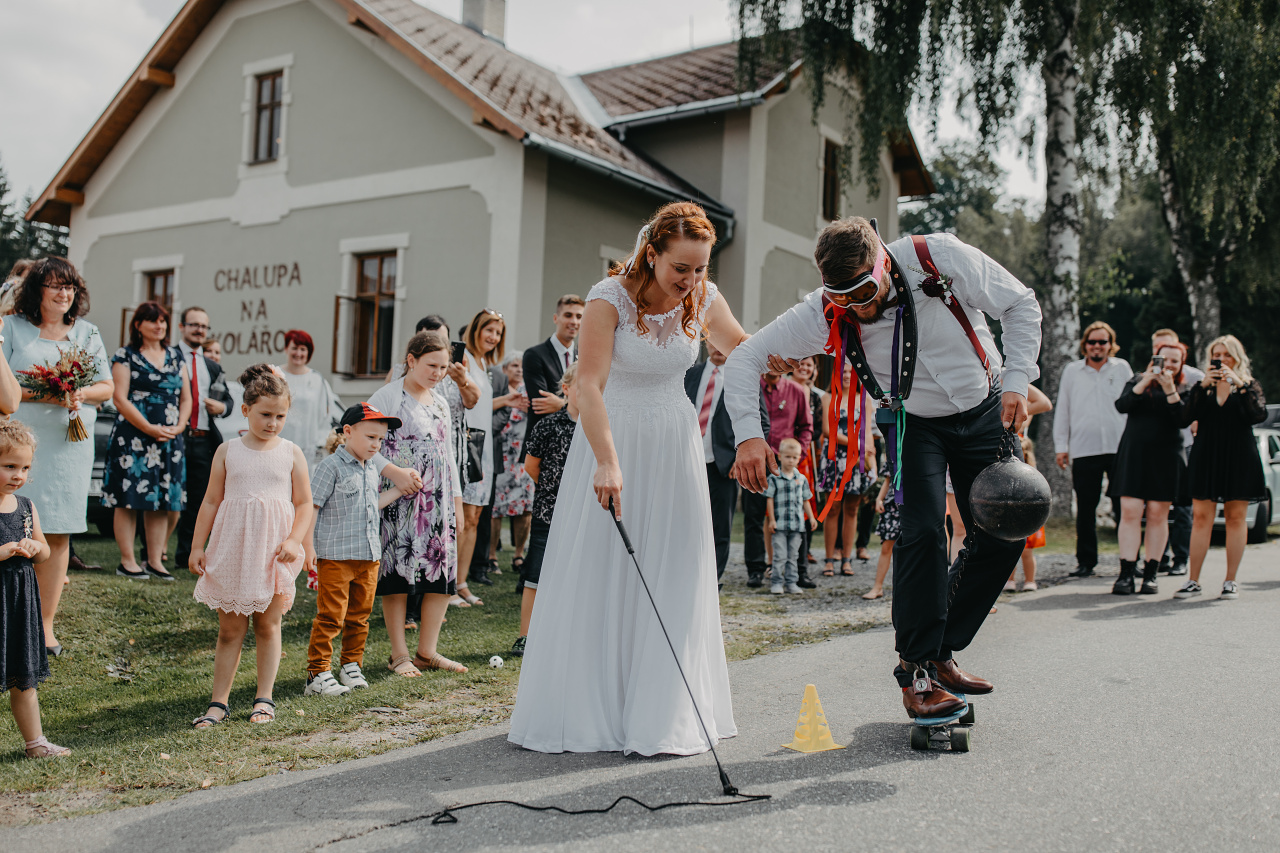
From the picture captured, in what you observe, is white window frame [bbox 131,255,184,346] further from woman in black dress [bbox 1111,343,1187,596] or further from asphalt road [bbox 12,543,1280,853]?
asphalt road [bbox 12,543,1280,853]

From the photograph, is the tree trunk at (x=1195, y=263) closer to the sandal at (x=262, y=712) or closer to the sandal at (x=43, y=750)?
the sandal at (x=262, y=712)

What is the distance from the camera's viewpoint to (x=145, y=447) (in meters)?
8.05

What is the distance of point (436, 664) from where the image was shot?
562 cm

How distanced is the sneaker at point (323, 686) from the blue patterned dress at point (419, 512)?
0.55m

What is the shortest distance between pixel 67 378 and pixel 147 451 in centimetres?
211

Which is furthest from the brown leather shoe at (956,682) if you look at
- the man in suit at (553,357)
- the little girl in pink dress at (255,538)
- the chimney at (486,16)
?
the chimney at (486,16)

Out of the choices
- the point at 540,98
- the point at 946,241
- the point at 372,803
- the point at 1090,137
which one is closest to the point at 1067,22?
the point at 1090,137

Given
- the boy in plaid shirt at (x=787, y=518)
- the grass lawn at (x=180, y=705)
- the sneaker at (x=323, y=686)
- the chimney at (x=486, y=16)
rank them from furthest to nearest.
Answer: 1. the chimney at (x=486, y=16)
2. the boy in plaid shirt at (x=787, y=518)
3. the sneaker at (x=323, y=686)
4. the grass lawn at (x=180, y=705)

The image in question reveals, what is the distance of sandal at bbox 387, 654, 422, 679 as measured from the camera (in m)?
5.46

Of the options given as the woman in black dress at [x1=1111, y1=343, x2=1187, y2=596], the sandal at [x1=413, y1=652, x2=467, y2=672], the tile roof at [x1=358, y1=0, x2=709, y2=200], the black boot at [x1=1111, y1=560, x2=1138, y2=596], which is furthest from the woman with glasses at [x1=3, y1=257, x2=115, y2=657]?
the tile roof at [x1=358, y1=0, x2=709, y2=200]

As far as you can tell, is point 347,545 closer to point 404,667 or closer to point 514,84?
point 404,667

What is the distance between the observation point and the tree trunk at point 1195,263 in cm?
2180

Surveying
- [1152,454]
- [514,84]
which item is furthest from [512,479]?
[514,84]

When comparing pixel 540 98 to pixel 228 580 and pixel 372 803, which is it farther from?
pixel 372 803
